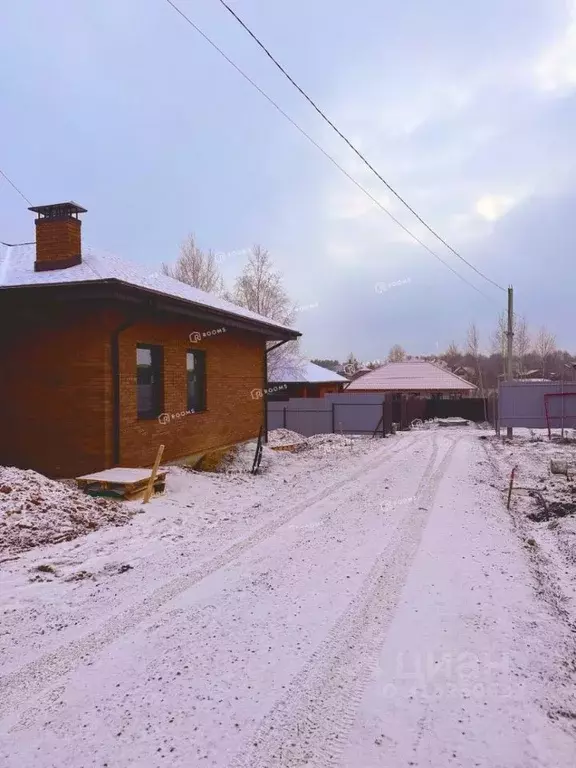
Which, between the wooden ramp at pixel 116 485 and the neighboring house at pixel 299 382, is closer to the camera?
the wooden ramp at pixel 116 485

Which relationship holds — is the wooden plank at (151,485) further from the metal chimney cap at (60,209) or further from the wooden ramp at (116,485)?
the metal chimney cap at (60,209)

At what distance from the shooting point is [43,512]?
20.5 ft

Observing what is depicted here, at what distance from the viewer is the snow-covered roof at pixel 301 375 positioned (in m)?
32.4

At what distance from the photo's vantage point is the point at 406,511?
755cm

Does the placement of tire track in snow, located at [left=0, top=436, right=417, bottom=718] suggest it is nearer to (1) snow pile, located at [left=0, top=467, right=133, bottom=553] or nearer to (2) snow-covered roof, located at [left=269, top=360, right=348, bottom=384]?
(1) snow pile, located at [left=0, top=467, right=133, bottom=553]

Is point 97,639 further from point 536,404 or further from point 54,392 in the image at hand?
point 536,404

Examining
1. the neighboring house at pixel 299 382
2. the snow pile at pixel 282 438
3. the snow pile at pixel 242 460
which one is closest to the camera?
the snow pile at pixel 242 460

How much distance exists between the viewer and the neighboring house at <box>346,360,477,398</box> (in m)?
36.9

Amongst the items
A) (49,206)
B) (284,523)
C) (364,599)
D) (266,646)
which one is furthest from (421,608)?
(49,206)

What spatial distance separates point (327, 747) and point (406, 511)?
5.14m

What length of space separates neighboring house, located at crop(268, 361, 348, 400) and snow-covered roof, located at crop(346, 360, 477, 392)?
17.0ft

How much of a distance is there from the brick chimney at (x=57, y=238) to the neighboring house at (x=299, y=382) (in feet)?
72.3

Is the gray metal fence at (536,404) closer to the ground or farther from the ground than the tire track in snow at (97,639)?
farther from the ground

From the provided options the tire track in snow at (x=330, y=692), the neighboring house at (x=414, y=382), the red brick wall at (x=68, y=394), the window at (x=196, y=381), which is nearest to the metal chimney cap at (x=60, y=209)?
the red brick wall at (x=68, y=394)
